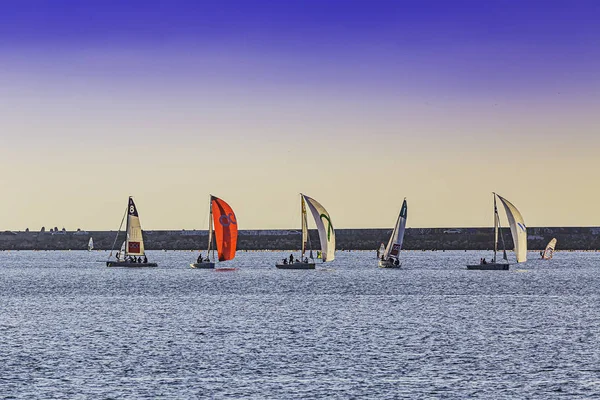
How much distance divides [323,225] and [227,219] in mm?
12707

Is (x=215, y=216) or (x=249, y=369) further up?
(x=215, y=216)

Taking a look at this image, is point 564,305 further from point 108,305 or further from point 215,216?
point 215,216

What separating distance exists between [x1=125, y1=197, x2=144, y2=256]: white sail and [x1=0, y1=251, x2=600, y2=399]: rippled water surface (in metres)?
33.7

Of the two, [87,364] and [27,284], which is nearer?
[87,364]

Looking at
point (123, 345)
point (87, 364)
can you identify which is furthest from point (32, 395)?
point (123, 345)

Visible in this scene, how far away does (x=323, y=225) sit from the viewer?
126438 millimetres

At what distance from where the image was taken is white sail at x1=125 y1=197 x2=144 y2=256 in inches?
5389

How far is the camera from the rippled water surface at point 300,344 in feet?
141

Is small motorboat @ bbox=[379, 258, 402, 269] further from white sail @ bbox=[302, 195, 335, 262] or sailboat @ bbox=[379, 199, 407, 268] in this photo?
white sail @ bbox=[302, 195, 335, 262]

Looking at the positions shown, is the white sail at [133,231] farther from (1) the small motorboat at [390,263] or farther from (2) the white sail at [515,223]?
(2) the white sail at [515,223]

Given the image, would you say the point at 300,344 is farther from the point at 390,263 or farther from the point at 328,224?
A: the point at 390,263

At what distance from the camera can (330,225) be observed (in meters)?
128

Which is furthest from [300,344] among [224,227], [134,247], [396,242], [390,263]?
[134,247]

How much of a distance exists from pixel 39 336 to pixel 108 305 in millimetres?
24232
